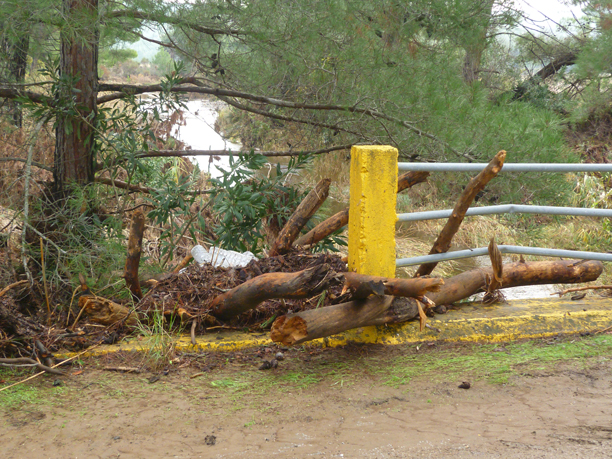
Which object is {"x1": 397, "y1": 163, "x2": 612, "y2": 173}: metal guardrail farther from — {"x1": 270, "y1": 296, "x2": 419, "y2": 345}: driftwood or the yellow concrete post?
{"x1": 270, "y1": 296, "x2": 419, "y2": 345}: driftwood

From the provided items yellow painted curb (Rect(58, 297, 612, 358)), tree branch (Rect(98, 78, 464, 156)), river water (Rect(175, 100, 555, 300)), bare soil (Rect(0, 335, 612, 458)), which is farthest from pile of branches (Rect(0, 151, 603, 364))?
river water (Rect(175, 100, 555, 300))

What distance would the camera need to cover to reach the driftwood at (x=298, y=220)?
4.26 m

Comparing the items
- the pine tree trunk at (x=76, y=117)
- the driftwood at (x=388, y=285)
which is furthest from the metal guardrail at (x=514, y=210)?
the pine tree trunk at (x=76, y=117)

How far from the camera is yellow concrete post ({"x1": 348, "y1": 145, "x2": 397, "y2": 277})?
3410mm

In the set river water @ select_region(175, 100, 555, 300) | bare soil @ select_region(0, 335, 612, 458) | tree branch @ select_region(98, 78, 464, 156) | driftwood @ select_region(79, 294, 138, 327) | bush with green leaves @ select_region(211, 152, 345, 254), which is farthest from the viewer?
river water @ select_region(175, 100, 555, 300)

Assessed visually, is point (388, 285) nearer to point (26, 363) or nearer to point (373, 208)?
point (373, 208)

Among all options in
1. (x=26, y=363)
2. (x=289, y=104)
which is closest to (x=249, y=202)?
(x=289, y=104)

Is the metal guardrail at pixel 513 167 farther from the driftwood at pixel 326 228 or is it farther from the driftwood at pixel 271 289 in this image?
the driftwood at pixel 271 289

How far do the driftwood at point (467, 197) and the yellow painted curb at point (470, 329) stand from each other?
500mm

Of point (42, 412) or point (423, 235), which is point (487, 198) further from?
point (42, 412)

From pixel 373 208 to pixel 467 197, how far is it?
0.67 meters

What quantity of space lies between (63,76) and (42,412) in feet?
9.71

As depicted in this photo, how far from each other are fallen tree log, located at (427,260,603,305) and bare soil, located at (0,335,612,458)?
1.59 feet

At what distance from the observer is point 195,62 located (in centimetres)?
580
